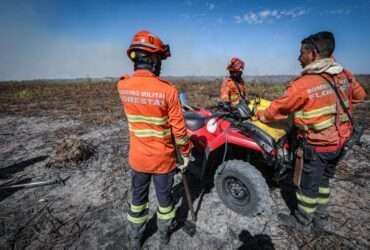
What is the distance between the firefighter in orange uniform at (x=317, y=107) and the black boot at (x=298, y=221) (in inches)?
9.9

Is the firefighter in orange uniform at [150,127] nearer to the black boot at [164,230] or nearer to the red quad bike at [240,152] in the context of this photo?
the black boot at [164,230]

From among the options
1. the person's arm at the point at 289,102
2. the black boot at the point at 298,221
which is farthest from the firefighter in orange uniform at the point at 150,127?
the black boot at the point at 298,221

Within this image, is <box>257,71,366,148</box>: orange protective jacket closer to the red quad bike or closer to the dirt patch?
the red quad bike

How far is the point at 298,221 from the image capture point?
241 centimetres

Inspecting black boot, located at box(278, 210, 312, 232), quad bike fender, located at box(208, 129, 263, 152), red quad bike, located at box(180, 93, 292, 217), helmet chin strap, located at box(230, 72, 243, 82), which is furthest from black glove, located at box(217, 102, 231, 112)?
helmet chin strap, located at box(230, 72, 243, 82)

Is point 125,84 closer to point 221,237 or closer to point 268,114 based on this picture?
point 268,114

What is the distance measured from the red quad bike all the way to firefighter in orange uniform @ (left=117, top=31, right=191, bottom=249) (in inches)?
32.9

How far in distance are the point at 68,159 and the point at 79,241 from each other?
2.39 m

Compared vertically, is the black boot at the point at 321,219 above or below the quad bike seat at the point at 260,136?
below

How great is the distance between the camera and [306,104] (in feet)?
6.39

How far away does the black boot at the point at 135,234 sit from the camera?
6.89ft

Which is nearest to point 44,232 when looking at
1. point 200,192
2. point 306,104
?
point 200,192

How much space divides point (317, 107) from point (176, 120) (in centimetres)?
141

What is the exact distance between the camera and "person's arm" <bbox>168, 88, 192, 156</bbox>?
68.1 inches
